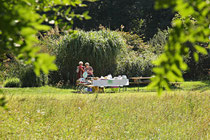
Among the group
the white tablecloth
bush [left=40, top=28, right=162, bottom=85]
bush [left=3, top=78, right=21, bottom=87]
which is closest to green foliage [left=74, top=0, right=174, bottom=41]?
bush [left=40, top=28, right=162, bottom=85]

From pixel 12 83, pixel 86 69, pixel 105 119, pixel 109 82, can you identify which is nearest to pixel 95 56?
pixel 86 69

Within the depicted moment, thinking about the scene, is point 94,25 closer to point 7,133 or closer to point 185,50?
point 7,133

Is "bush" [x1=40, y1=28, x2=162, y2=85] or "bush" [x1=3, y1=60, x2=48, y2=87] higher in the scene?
"bush" [x1=40, y1=28, x2=162, y2=85]

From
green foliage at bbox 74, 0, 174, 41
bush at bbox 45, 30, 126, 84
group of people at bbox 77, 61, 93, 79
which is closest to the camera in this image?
group of people at bbox 77, 61, 93, 79

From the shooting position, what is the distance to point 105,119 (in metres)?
6.45

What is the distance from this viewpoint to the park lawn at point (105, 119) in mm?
5418

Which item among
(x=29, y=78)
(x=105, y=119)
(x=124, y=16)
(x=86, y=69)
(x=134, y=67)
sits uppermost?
(x=124, y=16)

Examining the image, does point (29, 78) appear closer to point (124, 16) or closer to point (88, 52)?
point (88, 52)

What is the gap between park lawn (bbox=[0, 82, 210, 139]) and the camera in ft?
17.8

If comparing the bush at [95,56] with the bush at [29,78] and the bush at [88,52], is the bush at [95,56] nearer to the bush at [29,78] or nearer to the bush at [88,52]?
the bush at [88,52]

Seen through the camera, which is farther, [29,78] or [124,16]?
[124,16]

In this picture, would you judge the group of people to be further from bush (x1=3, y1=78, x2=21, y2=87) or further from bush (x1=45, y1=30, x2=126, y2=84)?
bush (x1=3, y1=78, x2=21, y2=87)

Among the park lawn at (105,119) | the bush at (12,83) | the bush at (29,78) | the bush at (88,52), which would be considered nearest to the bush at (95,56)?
the bush at (88,52)

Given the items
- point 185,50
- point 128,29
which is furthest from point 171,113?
point 128,29
